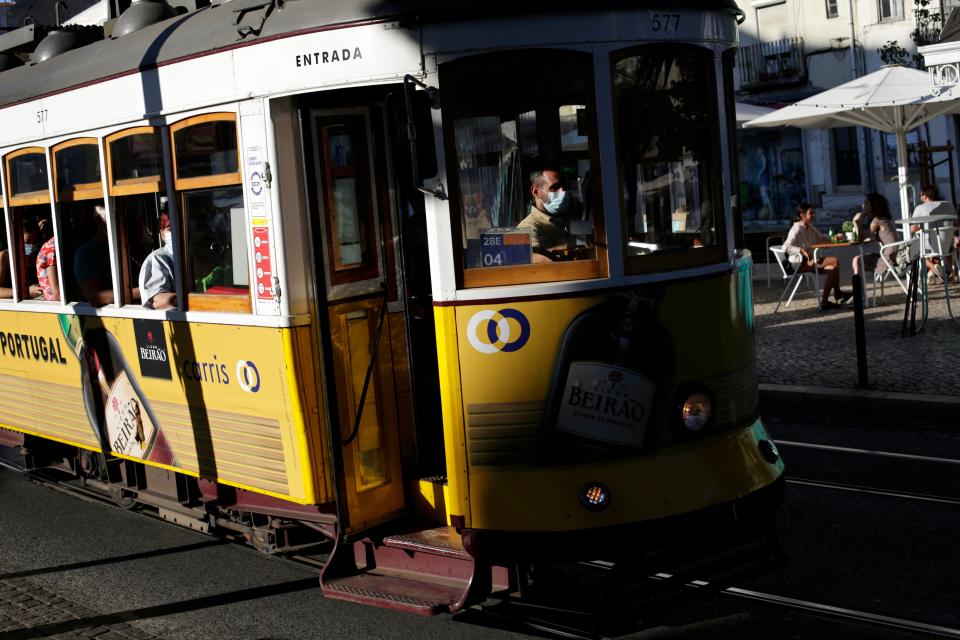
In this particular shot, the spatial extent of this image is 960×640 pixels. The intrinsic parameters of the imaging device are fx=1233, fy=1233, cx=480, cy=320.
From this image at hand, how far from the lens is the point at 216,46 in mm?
6141

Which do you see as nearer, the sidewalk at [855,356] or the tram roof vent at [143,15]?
the tram roof vent at [143,15]

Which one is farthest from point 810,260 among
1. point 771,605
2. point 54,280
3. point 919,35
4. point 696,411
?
point 919,35

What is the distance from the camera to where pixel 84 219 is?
7.76 meters

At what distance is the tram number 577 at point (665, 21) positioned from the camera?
5.50 meters

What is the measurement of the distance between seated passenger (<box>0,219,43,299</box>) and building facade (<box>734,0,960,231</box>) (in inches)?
980

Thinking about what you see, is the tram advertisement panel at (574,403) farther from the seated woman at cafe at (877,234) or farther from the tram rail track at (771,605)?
the seated woman at cafe at (877,234)

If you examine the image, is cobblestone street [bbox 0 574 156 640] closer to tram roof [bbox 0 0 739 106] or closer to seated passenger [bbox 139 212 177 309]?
seated passenger [bbox 139 212 177 309]

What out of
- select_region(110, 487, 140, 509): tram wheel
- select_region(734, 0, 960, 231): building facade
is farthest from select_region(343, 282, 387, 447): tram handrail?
select_region(734, 0, 960, 231): building facade

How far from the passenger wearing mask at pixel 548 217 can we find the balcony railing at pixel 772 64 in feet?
98.7

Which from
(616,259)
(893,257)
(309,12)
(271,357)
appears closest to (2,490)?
(271,357)

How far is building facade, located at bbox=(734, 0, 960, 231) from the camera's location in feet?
103

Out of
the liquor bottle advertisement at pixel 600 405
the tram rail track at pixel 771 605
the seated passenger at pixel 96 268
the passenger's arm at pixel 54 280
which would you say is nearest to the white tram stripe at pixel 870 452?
the tram rail track at pixel 771 605

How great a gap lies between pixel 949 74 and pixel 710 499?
11.5m

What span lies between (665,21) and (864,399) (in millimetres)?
5858
